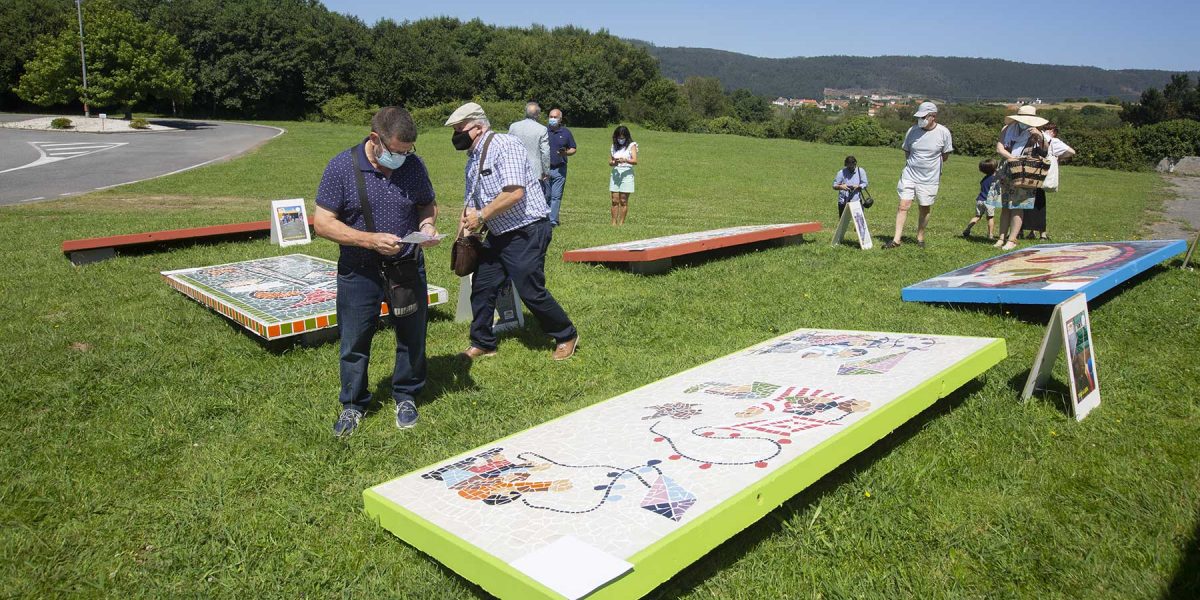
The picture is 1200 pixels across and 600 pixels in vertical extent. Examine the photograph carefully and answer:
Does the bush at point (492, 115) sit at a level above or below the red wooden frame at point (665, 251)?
above

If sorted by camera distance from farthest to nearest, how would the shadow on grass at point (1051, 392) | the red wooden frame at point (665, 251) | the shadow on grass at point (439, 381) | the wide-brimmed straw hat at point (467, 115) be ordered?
the red wooden frame at point (665, 251) < the wide-brimmed straw hat at point (467, 115) < the shadow on grass at point (439, 381) < the shadow on grass at point (1051, 392)

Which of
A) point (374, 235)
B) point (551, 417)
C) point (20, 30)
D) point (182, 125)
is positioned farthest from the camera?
point (20, 30)

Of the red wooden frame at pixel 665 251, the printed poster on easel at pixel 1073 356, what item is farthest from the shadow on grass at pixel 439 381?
the printed poster on easel at pixel 1073 356

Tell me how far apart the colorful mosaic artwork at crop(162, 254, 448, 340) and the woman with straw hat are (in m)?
7.89

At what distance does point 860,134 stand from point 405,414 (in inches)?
2025

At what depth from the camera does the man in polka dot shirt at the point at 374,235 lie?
167 inches

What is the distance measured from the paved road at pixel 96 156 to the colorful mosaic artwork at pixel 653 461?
681 inches

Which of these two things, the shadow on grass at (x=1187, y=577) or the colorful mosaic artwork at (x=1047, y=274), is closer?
the shadow on grass at (x=1187, y=577)

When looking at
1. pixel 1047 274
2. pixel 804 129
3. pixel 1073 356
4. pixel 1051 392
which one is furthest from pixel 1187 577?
pixel 804 129

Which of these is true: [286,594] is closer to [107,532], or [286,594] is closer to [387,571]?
[387,571]

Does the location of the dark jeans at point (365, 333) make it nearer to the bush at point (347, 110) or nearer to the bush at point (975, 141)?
the bush at point (975, 141)

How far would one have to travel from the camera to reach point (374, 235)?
421 centimetres

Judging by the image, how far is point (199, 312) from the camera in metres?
7.20

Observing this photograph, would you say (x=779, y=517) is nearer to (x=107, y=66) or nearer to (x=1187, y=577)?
(x=1187, y=577)
